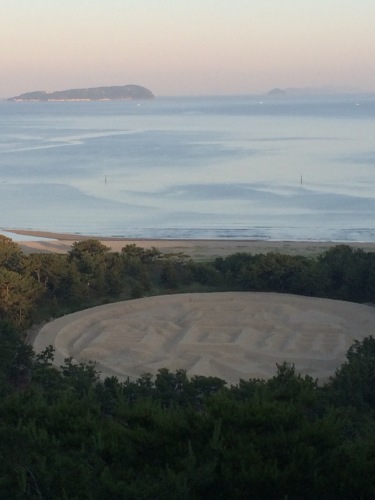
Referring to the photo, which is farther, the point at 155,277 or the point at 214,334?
the point at 155,277

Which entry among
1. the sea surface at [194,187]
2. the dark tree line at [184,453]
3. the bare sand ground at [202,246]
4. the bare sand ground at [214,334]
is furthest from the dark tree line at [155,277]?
the sea surface at [194,187]

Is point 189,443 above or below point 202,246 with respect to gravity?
above

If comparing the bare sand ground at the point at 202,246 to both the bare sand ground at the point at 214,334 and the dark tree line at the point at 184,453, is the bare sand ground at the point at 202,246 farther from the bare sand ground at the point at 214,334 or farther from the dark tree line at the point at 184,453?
the dark tree line at the point at 184,453

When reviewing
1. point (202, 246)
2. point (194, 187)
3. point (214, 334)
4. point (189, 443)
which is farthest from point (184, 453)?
point (194, 187)

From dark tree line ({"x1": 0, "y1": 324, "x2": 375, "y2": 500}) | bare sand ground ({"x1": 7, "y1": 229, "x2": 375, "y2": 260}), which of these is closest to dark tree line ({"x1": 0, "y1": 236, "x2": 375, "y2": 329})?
bare sand ground ({"x1": 7, "y1": 229, "x2": 375, "y2": 260})

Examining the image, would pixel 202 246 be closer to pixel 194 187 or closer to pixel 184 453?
pixel 194 187

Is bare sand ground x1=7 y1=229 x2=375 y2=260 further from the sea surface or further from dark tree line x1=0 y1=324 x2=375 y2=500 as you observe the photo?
dark tree line x1=0 y1=324 x2=375 y2=500
